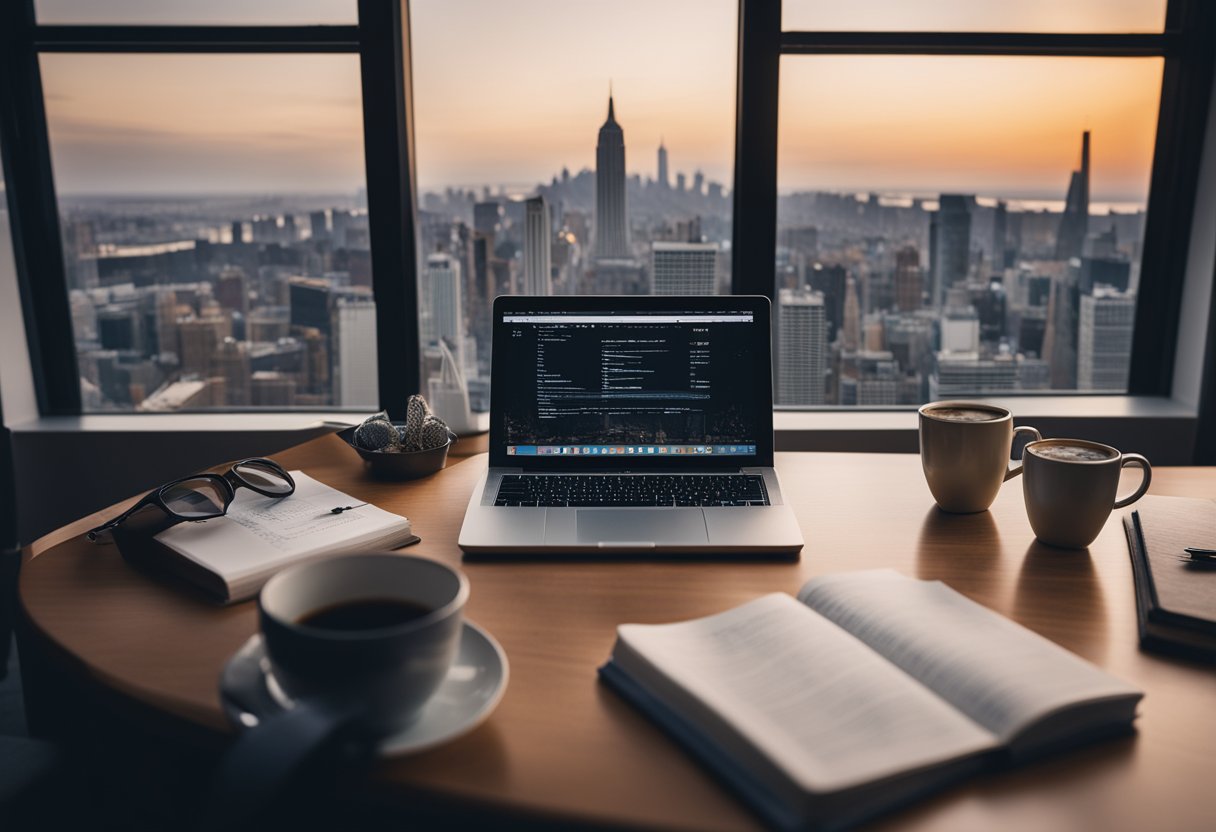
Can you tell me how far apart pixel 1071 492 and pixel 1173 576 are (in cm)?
16

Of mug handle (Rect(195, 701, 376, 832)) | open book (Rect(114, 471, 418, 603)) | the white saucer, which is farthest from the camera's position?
open book (Rect(114, 471, 418, 603))

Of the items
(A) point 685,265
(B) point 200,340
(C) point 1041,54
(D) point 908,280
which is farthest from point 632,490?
(C) point 1041,54

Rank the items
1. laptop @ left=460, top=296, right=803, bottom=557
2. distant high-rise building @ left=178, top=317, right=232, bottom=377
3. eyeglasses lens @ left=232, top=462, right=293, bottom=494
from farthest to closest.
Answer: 1. distant high-rise building @ left=178, top=317, right=232, bottom=377
2. laptop @ left=460, top=296, right=803, bottom=557
3. eyeglasses lens @ left=232, top=462, right=293, bottom=494

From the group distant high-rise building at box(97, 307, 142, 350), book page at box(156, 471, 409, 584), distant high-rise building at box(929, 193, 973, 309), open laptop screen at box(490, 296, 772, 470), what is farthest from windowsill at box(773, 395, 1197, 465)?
distant high-rise building at box(97, 307, 142, 350)

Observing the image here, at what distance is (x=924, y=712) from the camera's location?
72cm

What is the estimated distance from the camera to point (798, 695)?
75 cm

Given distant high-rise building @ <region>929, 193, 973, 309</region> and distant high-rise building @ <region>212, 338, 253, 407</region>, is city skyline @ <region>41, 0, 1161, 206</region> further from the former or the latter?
distant high-rise building @ <region>212, 338, 253, 407</region>

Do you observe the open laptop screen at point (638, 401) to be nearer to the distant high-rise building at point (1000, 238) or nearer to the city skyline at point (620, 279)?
the city skyline at point (620, 279)

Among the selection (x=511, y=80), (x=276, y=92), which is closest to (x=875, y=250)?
(x=511, y=80)

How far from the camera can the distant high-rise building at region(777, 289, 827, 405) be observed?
2408 millimetres

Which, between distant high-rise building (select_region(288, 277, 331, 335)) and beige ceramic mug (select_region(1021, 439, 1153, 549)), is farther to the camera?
distant high-rise building (select_region(288, 277, 331, 335))

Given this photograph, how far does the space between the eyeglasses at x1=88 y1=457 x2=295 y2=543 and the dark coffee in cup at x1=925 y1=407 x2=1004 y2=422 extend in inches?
34.7

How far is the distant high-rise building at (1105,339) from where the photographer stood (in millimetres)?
2430

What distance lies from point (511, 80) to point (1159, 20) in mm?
1586
